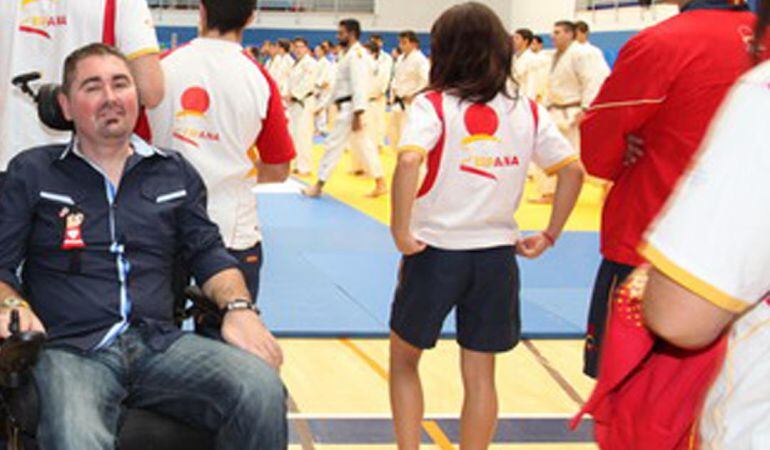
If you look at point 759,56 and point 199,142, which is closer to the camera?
point 759,56

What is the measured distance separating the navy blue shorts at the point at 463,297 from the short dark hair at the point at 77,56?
1155 millimetres

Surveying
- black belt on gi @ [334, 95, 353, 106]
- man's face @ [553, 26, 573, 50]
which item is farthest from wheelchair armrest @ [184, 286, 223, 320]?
man's face @ [553, 26, 573, 50]

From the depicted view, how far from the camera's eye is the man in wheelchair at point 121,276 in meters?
2.52

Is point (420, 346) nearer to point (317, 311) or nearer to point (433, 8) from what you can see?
point (317, 311)

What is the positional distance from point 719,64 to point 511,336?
3.70ft

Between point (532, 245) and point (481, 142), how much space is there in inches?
17.0

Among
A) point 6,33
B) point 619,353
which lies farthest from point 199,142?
point 619,353

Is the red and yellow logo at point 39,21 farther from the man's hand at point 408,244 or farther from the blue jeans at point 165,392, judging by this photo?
the man's hand at point 408,244

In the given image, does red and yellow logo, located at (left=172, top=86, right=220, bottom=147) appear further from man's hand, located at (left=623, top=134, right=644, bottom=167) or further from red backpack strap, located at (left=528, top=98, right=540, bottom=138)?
man's hand, located at (left=623, top=134, right=644, bottom=167)

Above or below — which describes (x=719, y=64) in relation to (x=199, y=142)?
above

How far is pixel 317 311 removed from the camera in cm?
553

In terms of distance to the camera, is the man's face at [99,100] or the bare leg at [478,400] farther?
the bare leg at [478,400]

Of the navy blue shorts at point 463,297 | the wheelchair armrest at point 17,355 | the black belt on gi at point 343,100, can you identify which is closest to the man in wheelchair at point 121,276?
the wheelchair armrest at point 17,355

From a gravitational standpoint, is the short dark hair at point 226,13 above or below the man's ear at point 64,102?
above
